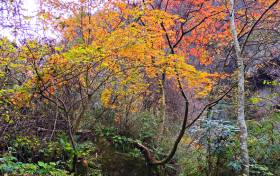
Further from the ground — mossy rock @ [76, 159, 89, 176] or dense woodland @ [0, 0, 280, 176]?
dense woodland @ [0, 0, 280, 176]

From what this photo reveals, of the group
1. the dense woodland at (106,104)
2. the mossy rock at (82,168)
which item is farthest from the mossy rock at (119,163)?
the mossy rock at (82,168)

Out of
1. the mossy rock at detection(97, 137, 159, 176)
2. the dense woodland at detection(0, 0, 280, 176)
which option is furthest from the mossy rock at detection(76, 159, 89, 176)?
the mossy rock at detection(97, 137, 159, 176)

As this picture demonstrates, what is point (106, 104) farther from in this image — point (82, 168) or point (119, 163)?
point (82, 168)

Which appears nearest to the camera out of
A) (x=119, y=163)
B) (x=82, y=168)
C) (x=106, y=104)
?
(x=82, y=168)

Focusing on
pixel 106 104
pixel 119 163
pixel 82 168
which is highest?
pixel 106 104

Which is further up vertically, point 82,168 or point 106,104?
point 106,104

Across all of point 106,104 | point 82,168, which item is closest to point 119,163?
point 82,168

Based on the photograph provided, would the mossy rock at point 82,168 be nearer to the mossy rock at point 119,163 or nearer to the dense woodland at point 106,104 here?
the dense woodland at point 106,104

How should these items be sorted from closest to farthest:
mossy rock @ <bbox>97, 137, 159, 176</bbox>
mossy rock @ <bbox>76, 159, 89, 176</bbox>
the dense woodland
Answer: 1. the dense woodland
2. mossy rock @ <bbox>76, 159, 89, 176</bbox>
3. mossy rock @ <bbox>97, 137, 159, 176</bbox>

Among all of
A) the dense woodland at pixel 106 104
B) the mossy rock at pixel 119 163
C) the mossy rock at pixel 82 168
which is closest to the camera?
the dense woodland at pixel 106 104

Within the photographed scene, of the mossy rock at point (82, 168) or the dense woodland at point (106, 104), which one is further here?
the mossy rock at point (82, 168)

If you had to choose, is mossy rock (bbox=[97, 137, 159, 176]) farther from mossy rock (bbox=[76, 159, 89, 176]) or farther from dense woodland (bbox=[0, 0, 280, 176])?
mossy rock (bbox=[76, 159, 89, 176])

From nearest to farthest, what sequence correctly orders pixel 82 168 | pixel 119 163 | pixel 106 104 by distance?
pixel 82 168, pixel 119 163, pixel 106 104

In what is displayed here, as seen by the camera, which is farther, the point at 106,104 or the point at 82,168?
the point at 106,104
